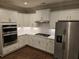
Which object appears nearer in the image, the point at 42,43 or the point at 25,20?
the point at 42,43

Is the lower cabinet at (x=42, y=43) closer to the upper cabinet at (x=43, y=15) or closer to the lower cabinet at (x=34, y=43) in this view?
the lower cabinet at (x=34, y=43)

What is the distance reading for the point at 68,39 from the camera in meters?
2.26

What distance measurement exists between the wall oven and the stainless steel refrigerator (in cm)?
254

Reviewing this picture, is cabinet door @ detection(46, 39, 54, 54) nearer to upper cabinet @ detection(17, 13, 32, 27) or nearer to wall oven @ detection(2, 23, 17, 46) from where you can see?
wall oven @ detection(2, 23, 17, 46)

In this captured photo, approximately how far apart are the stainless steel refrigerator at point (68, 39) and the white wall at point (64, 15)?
3.73 feet

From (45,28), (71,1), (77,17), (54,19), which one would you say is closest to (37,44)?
(45,28)

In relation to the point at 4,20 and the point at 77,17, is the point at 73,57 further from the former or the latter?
the point at 4,20

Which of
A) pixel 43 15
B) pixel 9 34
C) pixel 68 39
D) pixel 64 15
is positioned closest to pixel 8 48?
pixel 9 34

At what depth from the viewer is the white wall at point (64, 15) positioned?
3.16 m

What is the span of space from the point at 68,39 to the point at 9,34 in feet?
9.39

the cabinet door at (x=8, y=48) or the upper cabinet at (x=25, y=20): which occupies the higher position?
the upper cabinet at (x=25, y=20)

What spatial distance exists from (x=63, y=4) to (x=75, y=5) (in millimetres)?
588

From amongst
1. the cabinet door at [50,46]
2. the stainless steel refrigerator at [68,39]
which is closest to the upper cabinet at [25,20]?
the cabinet door at [50,46]

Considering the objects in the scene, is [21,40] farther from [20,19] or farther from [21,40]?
[20,19]
